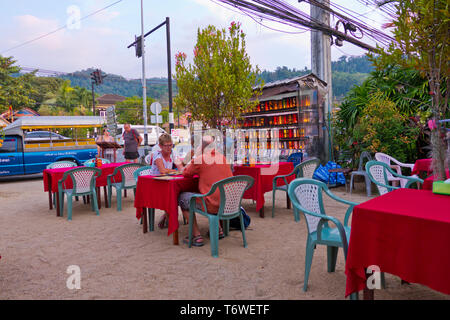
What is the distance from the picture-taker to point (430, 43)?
2695mm

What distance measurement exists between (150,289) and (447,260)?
2.40m

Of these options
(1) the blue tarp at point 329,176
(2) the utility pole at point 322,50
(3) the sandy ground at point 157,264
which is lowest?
(3) the sandy ground at point 157,264

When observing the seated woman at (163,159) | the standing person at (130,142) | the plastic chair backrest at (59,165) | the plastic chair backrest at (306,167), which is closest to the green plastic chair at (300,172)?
the plastic chair backrest at (306,167)

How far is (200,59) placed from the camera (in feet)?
22.9

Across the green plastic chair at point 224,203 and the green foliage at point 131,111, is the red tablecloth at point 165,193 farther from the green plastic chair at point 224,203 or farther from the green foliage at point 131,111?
the green foliage at point 131,111

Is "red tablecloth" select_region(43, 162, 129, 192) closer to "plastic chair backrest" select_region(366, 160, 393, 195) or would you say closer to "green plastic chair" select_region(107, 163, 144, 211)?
"green plastic chair" select_region(107, 163, 144, 211)

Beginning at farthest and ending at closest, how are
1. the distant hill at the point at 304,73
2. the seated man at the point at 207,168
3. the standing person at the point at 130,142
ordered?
the distant hill at the point at 304,73 < the standing person at the point at 130,142 < the seated man at the point at 207,168

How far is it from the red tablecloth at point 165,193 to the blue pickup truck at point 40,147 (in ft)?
27.7

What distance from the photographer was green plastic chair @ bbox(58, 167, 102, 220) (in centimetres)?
592

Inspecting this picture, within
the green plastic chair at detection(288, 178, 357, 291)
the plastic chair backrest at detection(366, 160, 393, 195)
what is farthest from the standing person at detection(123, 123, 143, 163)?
the green plastic chair at detection(288, 178, 357, 291)

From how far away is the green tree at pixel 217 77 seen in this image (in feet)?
22.7

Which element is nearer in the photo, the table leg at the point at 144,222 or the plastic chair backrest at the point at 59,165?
the table leg at the point at 144,222

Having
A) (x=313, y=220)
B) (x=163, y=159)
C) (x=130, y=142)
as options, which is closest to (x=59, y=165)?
(x=130, y=142)
